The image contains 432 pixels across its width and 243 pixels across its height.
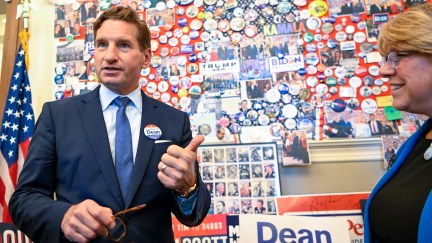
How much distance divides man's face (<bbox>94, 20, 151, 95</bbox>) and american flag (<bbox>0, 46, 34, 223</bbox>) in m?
1.36

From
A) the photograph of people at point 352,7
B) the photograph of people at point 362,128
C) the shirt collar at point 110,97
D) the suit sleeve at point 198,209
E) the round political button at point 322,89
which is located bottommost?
the suit sleeve at point 198,209

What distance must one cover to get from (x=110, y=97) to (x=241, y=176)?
3.85 feet

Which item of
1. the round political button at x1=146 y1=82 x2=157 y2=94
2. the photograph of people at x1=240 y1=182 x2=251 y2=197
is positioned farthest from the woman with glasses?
the round political button at x1=146 y1=82 x2=157 y2=94


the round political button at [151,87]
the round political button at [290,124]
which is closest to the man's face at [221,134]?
the round political button at [290,124]

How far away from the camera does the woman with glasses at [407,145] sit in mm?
911

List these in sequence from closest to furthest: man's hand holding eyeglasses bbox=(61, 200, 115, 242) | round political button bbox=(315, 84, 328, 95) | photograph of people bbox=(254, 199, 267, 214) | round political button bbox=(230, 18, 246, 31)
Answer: man's hand holding eyeglasses bbox=(61, 200, 115, 242)
photograph of people bbox=(254, 199, 267, 214)
round political button bbox=(315, 84, 328, 95)
round political button bbox=(230, 18, 246, 31)

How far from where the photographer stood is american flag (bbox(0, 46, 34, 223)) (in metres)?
2.03

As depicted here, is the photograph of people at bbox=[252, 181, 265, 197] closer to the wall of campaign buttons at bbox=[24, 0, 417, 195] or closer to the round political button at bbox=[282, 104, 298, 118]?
the wall of campaign buttons at bbox=[24, 0, 417, 195]

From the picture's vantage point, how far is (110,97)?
107cm

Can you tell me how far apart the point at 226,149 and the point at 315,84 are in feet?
2.40

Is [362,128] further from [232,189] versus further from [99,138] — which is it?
[99,138]

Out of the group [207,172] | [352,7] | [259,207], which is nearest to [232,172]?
[207,172]

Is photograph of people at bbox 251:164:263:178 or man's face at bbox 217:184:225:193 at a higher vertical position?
photograph of people at bbox 251:164:263:178

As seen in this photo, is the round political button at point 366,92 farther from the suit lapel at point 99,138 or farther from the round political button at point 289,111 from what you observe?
the suit lapel at point 99,138
